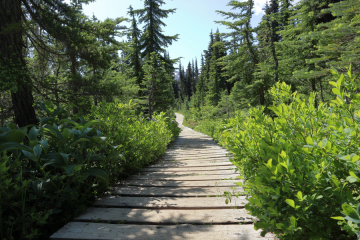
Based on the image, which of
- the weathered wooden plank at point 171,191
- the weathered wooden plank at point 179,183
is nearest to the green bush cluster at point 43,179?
the weathered wooden plank at point 171,191

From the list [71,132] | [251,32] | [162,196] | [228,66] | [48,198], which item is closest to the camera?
[48,198]

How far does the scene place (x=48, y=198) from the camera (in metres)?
1.77

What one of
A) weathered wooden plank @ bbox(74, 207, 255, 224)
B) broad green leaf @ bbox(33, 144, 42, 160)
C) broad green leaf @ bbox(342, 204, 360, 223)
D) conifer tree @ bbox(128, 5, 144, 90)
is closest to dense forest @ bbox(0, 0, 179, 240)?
broad green leaf @ bbox(33, 144, 42, 160)

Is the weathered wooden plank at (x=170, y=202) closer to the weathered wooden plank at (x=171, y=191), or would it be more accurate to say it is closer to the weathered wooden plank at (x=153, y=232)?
the weathered wooden plank at (x=171, y=191)

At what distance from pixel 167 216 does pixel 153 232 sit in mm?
296

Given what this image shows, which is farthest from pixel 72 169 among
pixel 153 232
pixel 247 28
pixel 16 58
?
pixel 247 28

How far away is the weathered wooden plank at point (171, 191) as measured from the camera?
2.46 meters

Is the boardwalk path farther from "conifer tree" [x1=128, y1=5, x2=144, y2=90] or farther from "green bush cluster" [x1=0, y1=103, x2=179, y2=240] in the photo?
"conifer tree" [x1=128, y1=5, x2=144, y2=90]

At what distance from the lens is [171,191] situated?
260 centimetres

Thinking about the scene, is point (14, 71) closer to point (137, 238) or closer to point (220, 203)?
point (137, 238)

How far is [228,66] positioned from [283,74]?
338 cm

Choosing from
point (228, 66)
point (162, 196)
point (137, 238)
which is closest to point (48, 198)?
point (137, 238)

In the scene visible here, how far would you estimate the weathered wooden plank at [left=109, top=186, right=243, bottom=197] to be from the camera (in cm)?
246

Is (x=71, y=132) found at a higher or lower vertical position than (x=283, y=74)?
lower
